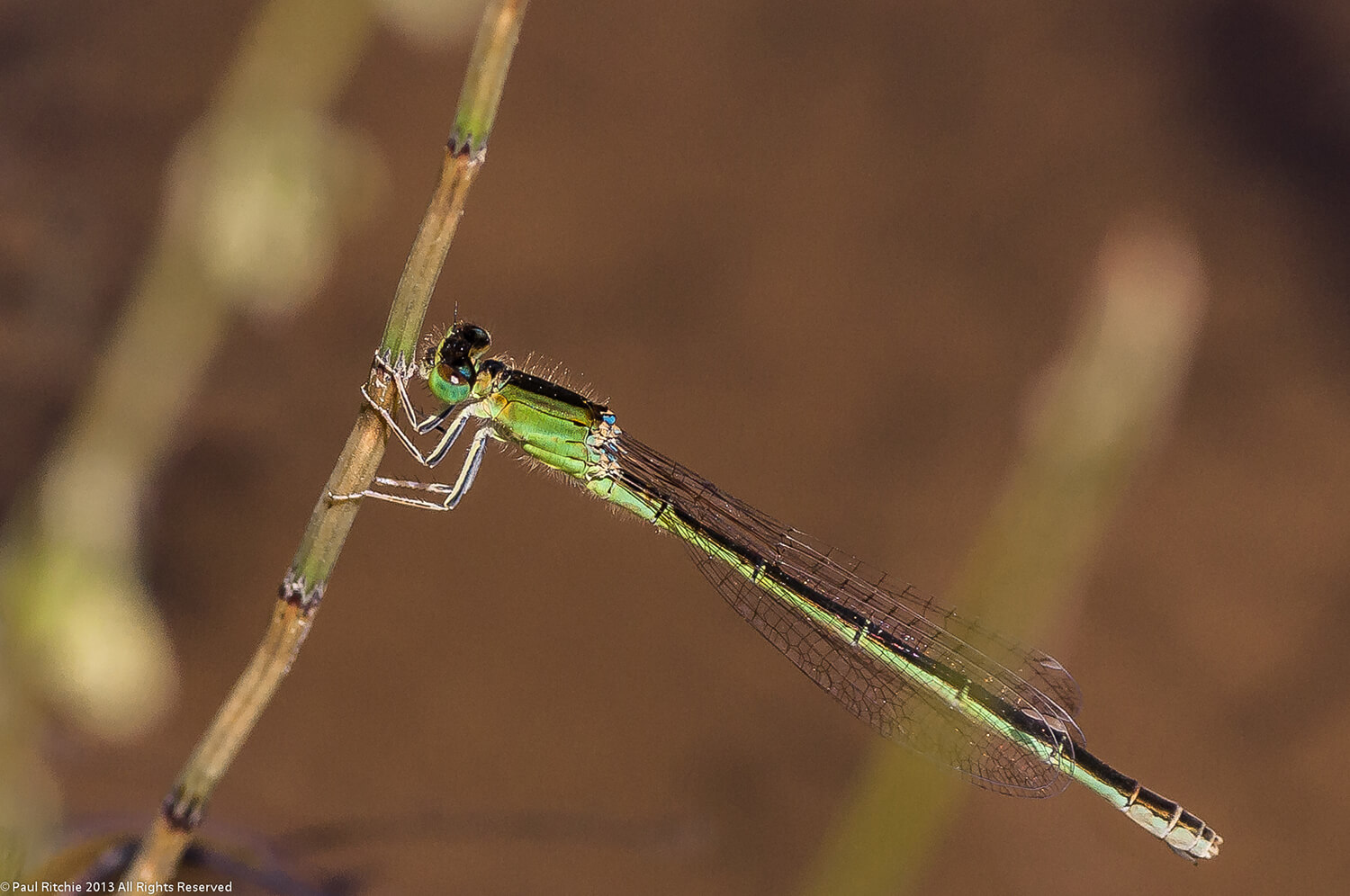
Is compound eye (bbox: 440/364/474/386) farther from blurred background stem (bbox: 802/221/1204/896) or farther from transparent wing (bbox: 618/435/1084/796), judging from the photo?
blurred background stem (bbox: 802/221/1204/896)

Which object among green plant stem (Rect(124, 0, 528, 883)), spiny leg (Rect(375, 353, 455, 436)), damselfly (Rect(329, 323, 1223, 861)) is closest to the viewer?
green plant stem (Rect(124, 0, 528, 883))

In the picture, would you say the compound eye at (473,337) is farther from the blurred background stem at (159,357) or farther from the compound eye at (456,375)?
the blurred background stem at (159,357)

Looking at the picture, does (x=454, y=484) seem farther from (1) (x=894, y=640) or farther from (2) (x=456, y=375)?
(1) (x=894, y=640)

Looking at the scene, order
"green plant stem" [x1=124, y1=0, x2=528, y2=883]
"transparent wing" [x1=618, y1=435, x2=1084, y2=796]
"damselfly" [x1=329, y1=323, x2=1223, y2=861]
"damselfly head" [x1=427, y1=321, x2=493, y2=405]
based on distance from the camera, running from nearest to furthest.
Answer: "green plant stem" [x1=124, y1=0, x2=528, y2=883] → "damselfly head" [x1=427, y1=321, x2=493, y2=405] → "damselfly" [x1=329, y1=323, x2=1223, y2=861] → "transparent wing" [x1=618, y1=435, x2=1084, y2=796]

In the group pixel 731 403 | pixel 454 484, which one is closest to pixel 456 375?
pixel 454 484

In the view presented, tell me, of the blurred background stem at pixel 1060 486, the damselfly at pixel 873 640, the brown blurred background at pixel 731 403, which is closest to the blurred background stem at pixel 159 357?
the brown blurred background at pixel 731 403

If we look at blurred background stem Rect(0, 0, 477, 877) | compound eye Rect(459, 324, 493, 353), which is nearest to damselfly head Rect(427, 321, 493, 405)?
compound eye Rect(459, 324, 493, 353)
